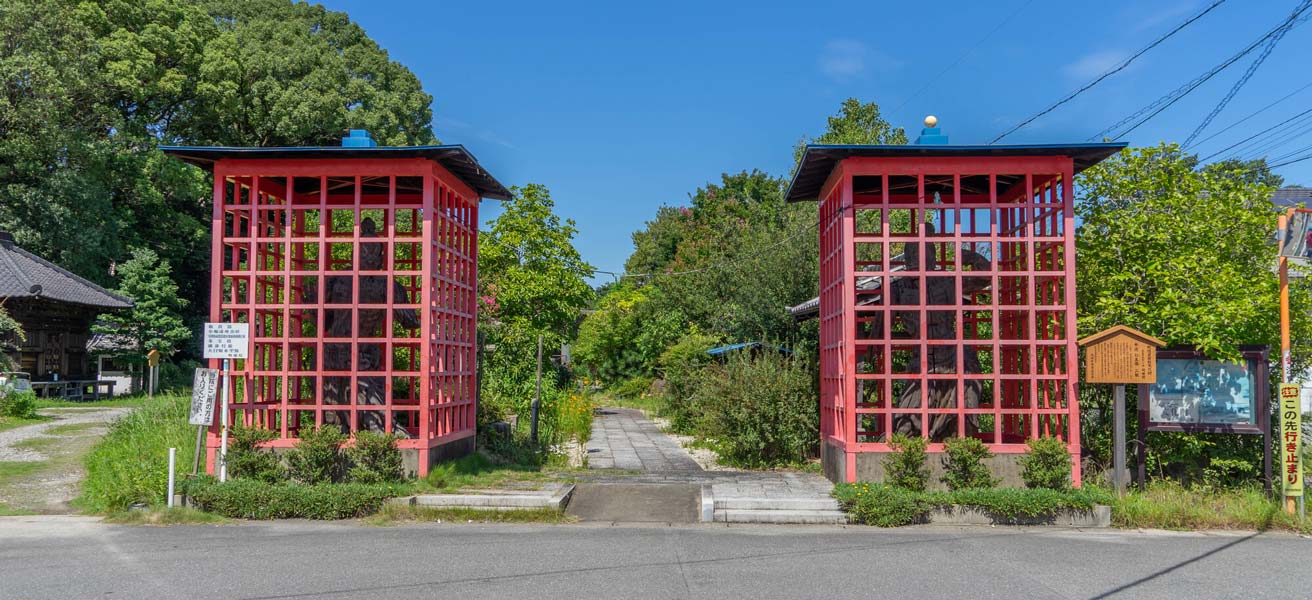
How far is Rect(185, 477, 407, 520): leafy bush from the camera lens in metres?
10.1

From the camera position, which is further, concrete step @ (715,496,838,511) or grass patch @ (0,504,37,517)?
grass patch @ (0,504,37,517)

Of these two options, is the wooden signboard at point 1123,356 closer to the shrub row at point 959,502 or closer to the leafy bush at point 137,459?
the shrub row at point 959,502

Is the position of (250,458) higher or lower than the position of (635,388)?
higher

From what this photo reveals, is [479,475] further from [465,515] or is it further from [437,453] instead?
[465,515]

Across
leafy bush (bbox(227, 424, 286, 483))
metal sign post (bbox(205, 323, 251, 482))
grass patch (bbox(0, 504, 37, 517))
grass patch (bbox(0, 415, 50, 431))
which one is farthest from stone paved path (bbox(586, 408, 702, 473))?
grass patch (bbox(0, 415, 50, 431))

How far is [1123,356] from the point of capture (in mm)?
10555

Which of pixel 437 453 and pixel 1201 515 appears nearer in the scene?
pixel 1201 515

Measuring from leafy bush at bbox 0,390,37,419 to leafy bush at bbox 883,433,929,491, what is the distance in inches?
700

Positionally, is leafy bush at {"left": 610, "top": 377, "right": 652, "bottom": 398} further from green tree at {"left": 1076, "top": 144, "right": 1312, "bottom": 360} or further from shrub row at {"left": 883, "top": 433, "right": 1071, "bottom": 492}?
shrub row at {"left": 883, "top": 433, "right": 1071, "bottom": 492}

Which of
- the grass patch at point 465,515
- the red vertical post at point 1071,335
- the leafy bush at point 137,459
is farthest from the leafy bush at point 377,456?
the red vertical post at point 1071,335

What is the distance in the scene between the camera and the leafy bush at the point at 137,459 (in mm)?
10516

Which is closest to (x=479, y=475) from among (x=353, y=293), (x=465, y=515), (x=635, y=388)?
(x=465, y=515)

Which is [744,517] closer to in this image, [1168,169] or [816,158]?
[816,158]

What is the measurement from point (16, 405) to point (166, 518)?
12.2m
